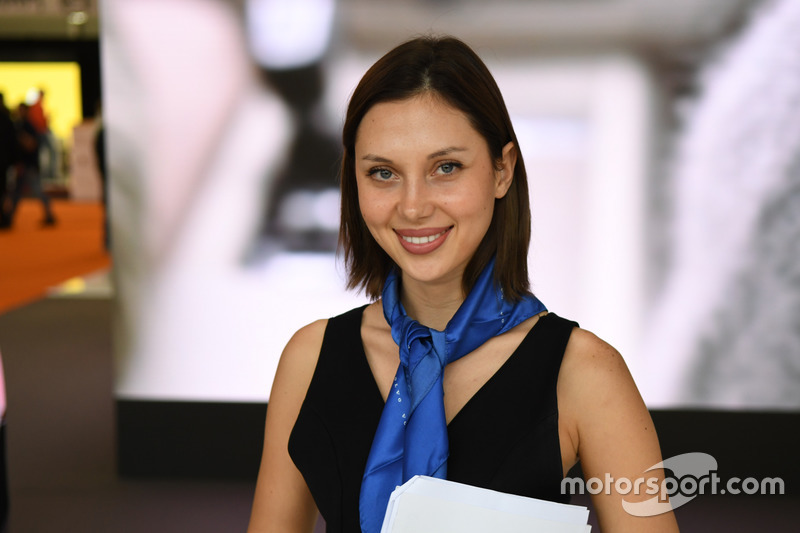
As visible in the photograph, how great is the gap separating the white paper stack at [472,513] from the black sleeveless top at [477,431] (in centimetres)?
24

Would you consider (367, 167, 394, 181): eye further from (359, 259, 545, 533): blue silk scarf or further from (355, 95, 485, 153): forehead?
(359, 259, 545, 533): blue silk scarf

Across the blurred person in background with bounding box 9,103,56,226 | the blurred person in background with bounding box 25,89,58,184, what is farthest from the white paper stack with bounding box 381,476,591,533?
the blurred person in background with bounding box 25,89,58,184

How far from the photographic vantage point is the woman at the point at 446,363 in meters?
1.29

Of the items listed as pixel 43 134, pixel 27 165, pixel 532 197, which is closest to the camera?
pixel 532 197

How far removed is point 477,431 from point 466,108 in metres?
0.52

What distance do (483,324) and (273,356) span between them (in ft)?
7.84

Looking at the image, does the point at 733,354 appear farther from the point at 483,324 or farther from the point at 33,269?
the point at 33,269

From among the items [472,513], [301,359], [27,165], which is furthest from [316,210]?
[27,165]

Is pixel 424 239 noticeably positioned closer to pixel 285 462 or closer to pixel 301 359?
pixel 301 359

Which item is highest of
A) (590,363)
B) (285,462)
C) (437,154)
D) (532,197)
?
(437,154)

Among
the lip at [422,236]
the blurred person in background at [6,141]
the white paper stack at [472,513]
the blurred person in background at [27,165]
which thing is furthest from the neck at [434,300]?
the blurred person in background at [27,165]

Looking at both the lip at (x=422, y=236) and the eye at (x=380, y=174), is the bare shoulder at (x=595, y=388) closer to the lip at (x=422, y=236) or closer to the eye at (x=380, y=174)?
the lip at (x=422, y=236)

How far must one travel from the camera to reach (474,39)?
357 centimetres

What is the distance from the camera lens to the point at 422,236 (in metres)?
1.32
